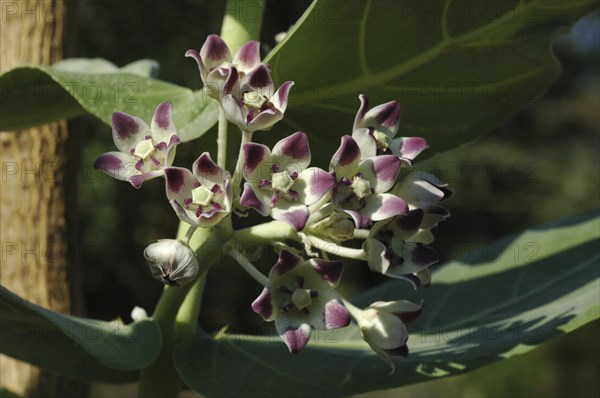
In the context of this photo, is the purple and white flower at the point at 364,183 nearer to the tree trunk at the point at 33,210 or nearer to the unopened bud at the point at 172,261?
the unopened bud at the point at 172,261

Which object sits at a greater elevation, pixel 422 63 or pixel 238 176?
pixel 422 63

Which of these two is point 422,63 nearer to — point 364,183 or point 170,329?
point 364,183

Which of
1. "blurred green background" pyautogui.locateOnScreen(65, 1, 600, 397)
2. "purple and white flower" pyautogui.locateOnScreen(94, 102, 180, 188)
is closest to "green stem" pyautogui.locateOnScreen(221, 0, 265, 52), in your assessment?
"purple and white flower" pyautogui.locateOnScreen(94, 102, 180, 188)

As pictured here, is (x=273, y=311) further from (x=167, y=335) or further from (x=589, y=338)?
(x=589, y=338)

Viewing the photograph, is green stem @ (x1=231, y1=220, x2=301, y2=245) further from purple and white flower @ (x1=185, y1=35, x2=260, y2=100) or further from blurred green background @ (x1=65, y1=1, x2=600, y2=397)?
blurred green background @ (x1=65, y1=1, x2=600, y2=397)

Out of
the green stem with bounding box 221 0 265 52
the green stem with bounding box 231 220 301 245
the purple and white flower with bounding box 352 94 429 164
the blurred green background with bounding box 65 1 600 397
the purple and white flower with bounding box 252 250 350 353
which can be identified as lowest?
the blurred green background with bounding box 65 1 600 397

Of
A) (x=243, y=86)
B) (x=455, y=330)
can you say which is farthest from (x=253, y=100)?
(x=455, y=330)

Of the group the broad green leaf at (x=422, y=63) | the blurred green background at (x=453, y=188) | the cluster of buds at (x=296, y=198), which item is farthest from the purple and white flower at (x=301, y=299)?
the blurred green background at (x=453, y=188)
